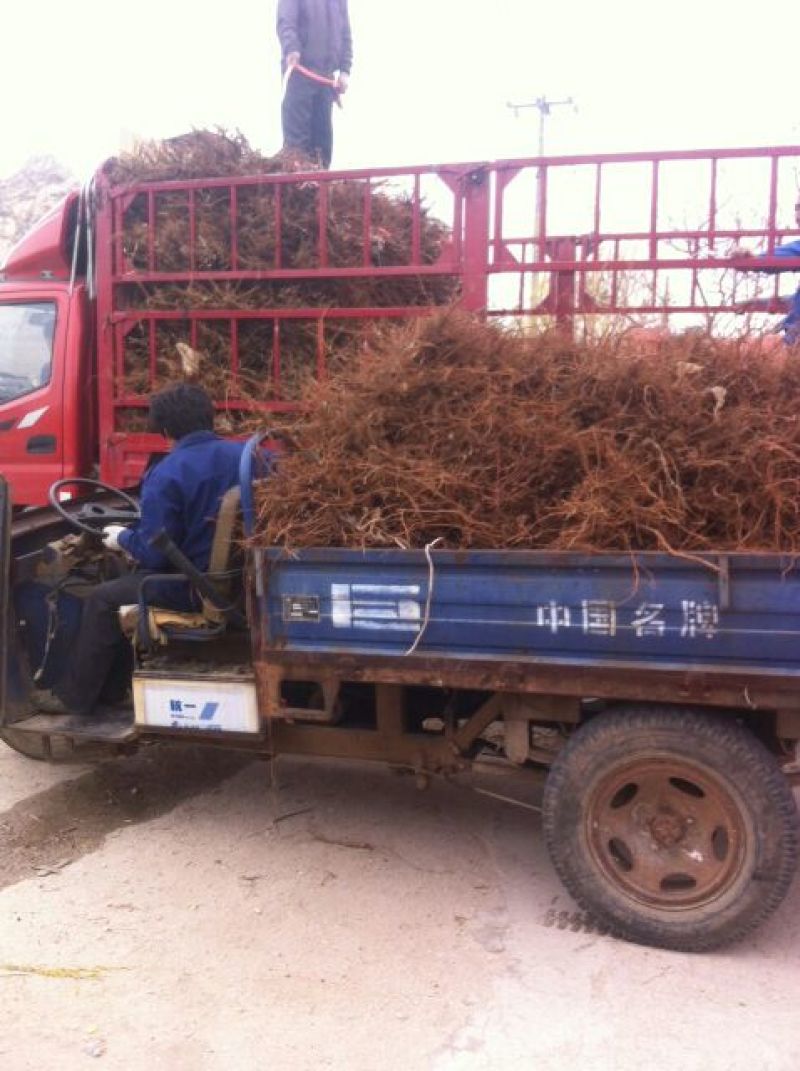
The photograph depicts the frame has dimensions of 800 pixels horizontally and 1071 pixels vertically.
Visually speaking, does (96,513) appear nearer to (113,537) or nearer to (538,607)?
(113,537)

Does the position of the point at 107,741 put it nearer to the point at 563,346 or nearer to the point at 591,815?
the point at 591,815

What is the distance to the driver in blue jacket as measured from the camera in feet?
12.1

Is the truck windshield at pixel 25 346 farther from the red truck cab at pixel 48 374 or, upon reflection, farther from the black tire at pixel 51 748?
the black tire at pixel 51 748

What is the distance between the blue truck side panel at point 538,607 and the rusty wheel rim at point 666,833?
45cm

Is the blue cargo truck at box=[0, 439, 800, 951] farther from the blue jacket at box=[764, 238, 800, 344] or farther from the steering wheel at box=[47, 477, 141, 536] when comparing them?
the blue jacket at box=[764, 238, 800, 344]

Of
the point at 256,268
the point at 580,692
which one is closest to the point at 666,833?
the point at 580,692

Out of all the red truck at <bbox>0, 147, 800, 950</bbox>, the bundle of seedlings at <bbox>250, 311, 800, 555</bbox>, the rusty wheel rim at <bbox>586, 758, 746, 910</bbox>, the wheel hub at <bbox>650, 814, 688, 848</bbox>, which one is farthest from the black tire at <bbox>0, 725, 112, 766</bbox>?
the wheel hub at <bbox>650, 814, 688, 848</bbox>

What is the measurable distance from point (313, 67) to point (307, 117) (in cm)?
50

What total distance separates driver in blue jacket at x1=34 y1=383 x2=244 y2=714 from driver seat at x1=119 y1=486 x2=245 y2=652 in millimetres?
53

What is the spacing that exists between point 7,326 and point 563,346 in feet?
12.1

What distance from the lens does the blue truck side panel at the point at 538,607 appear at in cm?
275

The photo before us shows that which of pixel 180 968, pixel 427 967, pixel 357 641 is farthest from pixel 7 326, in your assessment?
pixel 427 967

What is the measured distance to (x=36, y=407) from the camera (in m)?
5.32

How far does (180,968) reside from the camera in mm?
2943
